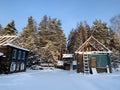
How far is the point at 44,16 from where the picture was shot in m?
56.6

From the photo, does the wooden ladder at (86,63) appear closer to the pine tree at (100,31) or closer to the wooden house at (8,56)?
the wooden house at (8,56)

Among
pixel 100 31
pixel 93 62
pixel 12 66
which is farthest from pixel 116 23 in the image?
pixel 12 66

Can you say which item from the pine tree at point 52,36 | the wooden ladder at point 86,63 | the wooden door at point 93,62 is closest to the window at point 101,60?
the wooden door at point 93,62

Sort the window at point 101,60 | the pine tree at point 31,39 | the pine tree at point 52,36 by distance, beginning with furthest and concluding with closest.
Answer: the pine tree at point 52,36, the pine tree at point 31,39, the window at point 101,60

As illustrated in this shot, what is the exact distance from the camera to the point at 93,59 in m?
26.8

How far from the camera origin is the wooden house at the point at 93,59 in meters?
26.2

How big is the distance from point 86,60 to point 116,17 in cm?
1428

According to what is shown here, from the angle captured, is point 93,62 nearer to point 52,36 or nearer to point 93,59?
point 93,59

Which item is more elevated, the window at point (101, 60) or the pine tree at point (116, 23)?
the pine tree at point (116, 23)

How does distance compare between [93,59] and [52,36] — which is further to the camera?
[52,36]

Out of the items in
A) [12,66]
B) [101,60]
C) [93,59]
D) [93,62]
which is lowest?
[12,66]

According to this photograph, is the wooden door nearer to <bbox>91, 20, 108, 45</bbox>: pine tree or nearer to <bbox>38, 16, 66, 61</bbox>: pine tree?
<bbox>38, 16, 66, 61</bbox>: pine tree

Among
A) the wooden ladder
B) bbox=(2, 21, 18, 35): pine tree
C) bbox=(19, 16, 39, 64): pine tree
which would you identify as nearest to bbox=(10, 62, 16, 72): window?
bbox=(19, 16, 39, 64): pine tree

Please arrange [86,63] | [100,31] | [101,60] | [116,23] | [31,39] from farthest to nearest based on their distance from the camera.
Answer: [100,31] < [31,39] < [116,23] < [86,63] < [101,60]
